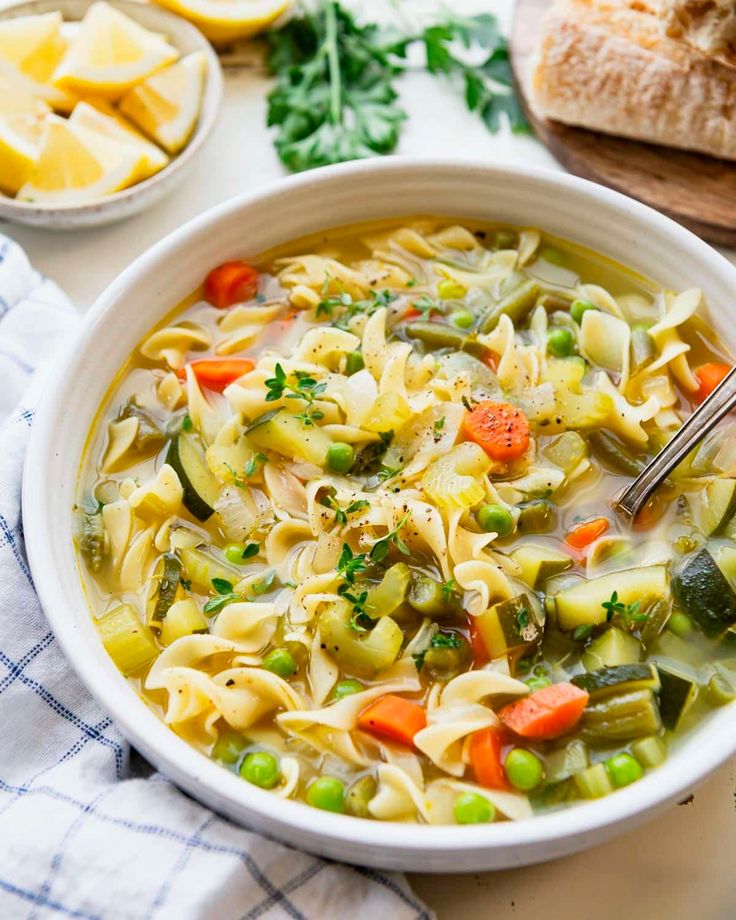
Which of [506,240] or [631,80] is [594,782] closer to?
[506,240]

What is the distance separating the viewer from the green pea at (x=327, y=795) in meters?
3.68

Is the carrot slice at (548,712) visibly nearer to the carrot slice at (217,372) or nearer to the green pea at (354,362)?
the green pea at (354,362)

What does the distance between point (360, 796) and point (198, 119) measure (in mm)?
4188

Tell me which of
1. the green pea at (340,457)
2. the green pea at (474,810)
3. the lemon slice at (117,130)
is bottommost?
the green pea at (474,810)

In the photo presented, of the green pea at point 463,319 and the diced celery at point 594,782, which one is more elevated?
the green pea at point 463,319

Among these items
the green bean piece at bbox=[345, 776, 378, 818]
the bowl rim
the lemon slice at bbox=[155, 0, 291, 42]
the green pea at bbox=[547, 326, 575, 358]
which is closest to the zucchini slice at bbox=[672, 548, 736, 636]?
the green pea at bbox=[547, 326, 575, 358]

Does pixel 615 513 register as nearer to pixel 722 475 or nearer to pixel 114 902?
pixel 722 475

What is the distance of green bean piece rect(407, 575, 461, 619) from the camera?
4102 millimetres

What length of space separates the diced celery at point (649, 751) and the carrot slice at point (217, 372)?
244 cm

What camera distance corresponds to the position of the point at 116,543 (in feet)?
14.4

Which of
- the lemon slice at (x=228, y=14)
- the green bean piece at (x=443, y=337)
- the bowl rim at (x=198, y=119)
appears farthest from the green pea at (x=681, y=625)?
the lemon slice at (x=228, y=14)

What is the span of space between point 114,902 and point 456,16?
5.68 meters

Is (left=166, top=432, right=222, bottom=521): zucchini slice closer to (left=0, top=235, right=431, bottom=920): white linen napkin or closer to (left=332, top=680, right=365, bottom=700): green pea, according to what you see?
(left=0, top=235, right=431, bottom=920): white linen napkin

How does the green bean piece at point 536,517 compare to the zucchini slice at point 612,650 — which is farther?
the green bean piece at point 536,517
